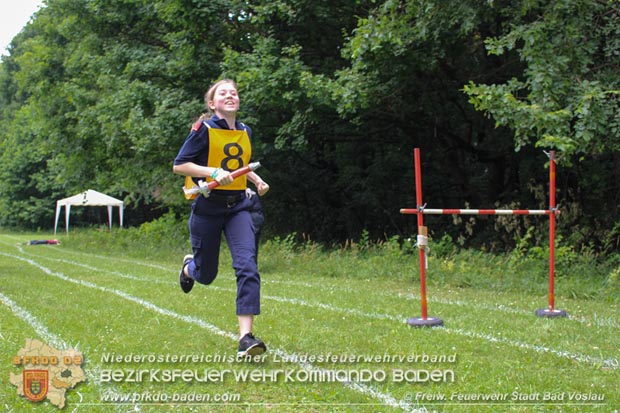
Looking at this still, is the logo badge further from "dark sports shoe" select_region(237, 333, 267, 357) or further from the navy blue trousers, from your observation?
the navy blue trousers

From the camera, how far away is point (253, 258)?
17.4 feet

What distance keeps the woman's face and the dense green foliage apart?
5.94 meters

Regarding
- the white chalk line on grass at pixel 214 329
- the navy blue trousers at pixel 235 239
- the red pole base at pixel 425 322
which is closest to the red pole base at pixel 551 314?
the red pole base at pixel 425 322

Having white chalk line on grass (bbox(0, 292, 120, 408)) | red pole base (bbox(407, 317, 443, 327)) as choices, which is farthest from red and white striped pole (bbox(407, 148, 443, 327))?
white chalk line on grass (bbox(0, 292, 120, 408))

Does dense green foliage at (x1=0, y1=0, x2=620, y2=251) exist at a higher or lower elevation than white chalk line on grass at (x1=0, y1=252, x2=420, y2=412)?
higher

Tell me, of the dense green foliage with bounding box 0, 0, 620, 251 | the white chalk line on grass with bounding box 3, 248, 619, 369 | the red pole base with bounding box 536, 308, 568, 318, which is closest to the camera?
Answer: the white chalk line on grass with bounding box 3, 248, 619, 369

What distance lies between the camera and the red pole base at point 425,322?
6.58m

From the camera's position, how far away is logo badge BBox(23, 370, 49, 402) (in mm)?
3979

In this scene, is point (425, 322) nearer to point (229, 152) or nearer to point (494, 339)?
point (494, 339)

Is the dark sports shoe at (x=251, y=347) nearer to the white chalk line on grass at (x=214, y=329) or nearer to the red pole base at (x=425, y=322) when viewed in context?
the white chalk line on grass at (x=214, y=329)

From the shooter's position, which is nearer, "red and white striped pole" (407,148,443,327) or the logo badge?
the logo badge

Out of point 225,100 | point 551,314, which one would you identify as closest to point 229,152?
point 225,100

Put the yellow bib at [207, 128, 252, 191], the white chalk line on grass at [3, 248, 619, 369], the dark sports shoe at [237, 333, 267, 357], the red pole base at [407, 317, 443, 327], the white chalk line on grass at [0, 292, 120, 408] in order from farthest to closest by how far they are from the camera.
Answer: the red pole base at [407, 317, 443, 327] → the yellow bib at [207, 128, 252, 191] → the white chalk line on grass at [3, 248, 619, 369] → the dark sports shoe at [237, 333, 267, 357] → the white chalk line on grass at [0, 292, 120, 408]

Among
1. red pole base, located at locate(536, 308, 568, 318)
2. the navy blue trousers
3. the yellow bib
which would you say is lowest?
red pole base, located at locate(536, 308, 568, 318)
